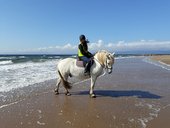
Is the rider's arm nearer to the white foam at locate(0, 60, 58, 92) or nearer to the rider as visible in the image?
the rider

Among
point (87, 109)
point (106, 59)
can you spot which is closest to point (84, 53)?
point (106, 59)

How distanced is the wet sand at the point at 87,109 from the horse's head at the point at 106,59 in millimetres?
1093

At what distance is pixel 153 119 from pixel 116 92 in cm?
392

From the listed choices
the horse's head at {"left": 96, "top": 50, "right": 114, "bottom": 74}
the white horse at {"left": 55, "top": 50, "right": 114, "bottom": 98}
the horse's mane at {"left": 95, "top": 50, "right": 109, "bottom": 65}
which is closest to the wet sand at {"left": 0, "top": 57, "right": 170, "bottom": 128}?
the white horse at {"left": 55, "top": 50, "right": 114, "bottom": 98}

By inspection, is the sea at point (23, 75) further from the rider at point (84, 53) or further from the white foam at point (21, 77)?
the rider at point (84, 53)

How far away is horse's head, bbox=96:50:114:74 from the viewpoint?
9.09 meters

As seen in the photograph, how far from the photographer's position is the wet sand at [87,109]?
589 centimetres

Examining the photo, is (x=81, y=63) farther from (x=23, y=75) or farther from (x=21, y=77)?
(x=23, y=75)

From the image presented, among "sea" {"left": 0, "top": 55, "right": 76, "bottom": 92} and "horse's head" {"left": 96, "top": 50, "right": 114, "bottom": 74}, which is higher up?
"horse's head" {"left": 96, "top": 50, "right": 114, "bottom": 74}

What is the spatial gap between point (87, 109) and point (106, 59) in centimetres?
249

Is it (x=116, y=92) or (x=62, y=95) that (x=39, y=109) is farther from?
(x=116, y=92)

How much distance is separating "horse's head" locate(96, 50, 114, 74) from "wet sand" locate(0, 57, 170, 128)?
1.09 m

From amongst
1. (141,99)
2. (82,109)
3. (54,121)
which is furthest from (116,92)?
(54,121)

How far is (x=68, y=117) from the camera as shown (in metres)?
6.45
